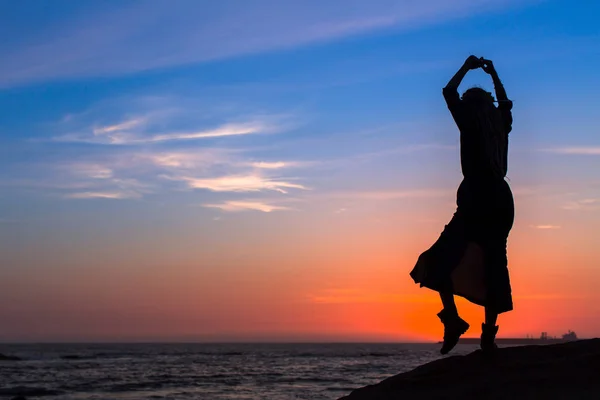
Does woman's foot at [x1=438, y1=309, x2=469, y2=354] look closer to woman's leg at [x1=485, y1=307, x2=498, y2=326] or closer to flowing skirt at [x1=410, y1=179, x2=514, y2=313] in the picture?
flowing skirt at [x1=410, y1=179, x2=514, y2=313]

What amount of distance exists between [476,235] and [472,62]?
1428 millimetres

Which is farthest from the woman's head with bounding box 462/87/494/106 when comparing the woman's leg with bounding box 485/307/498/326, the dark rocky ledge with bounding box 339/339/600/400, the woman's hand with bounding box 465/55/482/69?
the dark rocky ledge with bounding box 339/339/600/400

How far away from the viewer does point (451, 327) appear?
5.64 meters

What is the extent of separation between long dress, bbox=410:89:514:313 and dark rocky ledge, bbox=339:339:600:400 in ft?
1.63

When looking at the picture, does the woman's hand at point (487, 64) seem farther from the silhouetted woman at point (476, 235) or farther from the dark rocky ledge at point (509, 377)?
the dark rocky ledge at point (509, 377)

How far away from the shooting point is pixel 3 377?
36531 mm

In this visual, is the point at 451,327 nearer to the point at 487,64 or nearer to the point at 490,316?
the point at 490,316

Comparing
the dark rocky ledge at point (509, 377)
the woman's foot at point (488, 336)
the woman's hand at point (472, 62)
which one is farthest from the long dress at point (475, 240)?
the dark rocky ledge at point (509, 377)

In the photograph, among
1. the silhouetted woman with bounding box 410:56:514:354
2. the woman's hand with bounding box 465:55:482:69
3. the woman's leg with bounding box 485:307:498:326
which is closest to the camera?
the silhouetted woman with bounding box 410:56:514:354

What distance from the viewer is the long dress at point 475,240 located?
5.74m

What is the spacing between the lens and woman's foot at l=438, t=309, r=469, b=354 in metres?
5.62

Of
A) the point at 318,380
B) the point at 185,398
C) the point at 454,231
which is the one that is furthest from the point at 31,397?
the point at 454,231

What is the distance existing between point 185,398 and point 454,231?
1975 centimetres

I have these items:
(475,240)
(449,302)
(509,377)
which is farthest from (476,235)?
(509,377)
